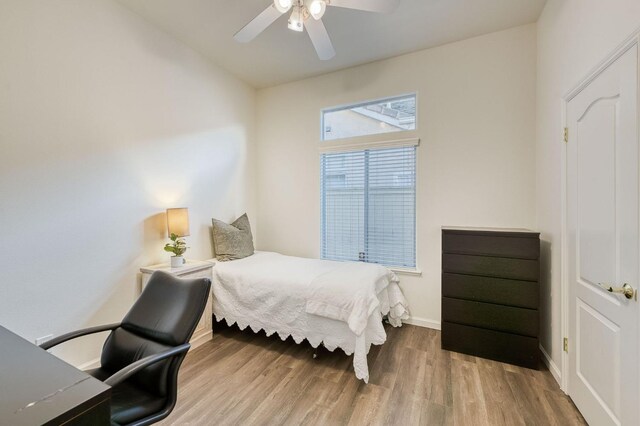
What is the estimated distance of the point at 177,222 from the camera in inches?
106

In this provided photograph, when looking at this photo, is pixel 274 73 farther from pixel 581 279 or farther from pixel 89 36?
pixel 581 279

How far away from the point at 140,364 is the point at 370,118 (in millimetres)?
3219

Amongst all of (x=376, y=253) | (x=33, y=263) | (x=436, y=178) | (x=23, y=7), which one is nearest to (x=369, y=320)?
(x=376, y=253)

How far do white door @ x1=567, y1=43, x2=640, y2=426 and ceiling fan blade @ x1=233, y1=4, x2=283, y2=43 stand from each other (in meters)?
1.98

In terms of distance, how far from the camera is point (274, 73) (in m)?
3.65

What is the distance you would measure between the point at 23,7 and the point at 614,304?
408 centimetres

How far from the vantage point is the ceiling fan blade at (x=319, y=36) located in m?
1.91

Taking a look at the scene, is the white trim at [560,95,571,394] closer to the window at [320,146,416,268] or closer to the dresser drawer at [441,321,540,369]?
the dresser drawer at [441,321,540,369]

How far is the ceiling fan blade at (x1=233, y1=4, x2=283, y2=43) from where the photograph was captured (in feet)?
6.00

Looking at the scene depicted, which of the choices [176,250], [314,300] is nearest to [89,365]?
[176,250]

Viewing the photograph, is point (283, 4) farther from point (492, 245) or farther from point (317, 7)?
point (492, 245)

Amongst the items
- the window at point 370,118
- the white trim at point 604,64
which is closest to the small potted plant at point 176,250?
the window at point 370,118

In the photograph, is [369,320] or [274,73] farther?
[274,73]

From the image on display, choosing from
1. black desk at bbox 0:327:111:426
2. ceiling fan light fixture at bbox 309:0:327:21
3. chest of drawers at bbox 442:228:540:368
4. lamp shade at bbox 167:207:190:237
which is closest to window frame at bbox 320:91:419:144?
chest of drawers at bbox 442:228:540:368
